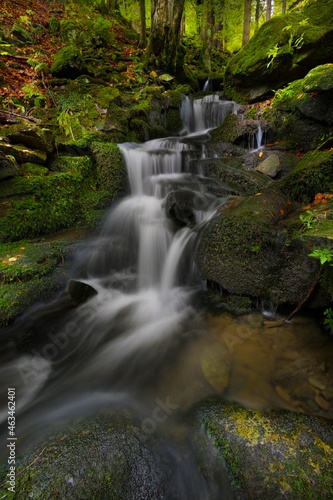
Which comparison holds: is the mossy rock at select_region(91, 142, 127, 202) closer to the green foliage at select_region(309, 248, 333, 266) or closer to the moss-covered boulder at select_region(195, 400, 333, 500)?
the green foliage at select_region(309, 248, 333, 266)

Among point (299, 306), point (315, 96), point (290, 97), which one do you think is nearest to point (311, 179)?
point (299, 306)

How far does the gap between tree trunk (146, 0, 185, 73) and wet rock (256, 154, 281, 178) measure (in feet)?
23.8

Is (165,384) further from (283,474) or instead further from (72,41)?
(72,41)

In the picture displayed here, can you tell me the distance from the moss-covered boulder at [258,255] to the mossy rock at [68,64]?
6.92 metres

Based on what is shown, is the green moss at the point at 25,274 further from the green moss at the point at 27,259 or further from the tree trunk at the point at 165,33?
the tree trunk at the point at 165,33

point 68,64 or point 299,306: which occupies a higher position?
point 68,64

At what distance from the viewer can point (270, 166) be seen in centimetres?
577

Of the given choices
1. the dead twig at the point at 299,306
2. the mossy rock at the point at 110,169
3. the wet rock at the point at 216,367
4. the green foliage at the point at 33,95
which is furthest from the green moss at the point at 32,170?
the dead twig at the point at 299,306

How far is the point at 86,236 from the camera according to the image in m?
5.09

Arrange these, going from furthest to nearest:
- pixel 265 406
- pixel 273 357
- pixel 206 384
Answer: pixel 273 357 → pixel 206 384 → pixel 265 406

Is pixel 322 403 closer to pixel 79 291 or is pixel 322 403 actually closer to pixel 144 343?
pixel 144 343

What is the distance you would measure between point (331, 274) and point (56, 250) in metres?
3.96

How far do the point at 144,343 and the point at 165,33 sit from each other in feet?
37.0

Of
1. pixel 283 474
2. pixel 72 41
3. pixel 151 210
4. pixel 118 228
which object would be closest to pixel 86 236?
pixel 118 228
